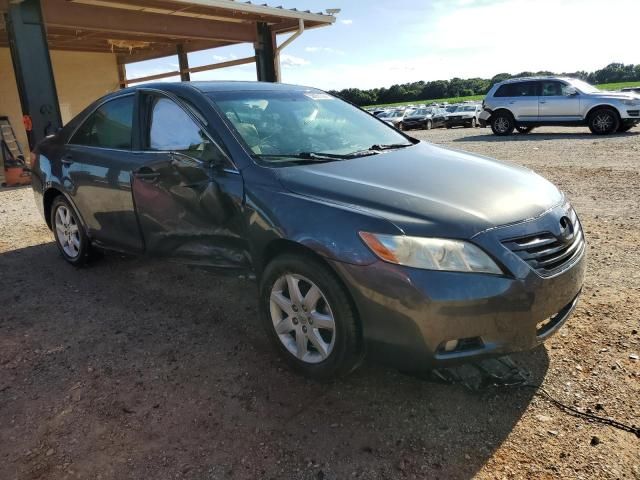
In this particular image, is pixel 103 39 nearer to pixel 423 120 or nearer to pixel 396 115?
pixel 423 120

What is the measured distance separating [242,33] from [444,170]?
38.2 ft

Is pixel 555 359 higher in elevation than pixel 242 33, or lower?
lower

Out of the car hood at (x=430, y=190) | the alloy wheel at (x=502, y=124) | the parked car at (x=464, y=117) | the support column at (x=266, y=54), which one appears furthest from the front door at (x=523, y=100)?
the car hood at (x=430, y=190)

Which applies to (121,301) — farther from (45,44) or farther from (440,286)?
(45,44)

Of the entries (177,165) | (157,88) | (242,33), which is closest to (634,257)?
(177,165)

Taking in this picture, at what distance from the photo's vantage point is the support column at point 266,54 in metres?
13.5

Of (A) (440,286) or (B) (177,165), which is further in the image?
(B) (177,165)

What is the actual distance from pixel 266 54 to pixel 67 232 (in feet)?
32.8

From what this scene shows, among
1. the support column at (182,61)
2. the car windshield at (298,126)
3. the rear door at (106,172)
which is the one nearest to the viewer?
the car windshield at (298,126)

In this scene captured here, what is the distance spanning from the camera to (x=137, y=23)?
37.7ft

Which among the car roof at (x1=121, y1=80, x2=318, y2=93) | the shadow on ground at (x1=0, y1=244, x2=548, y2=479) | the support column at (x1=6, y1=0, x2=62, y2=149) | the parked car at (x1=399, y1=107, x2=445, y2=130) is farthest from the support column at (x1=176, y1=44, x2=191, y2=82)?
the parked car at (x1=399, y1=107, x2=445, y2=130)

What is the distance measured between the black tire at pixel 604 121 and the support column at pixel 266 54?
30.2 ft

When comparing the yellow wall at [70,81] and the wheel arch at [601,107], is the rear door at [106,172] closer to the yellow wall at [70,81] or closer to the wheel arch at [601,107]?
the yellow wall at [70,81]

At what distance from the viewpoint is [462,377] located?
8.95ft
